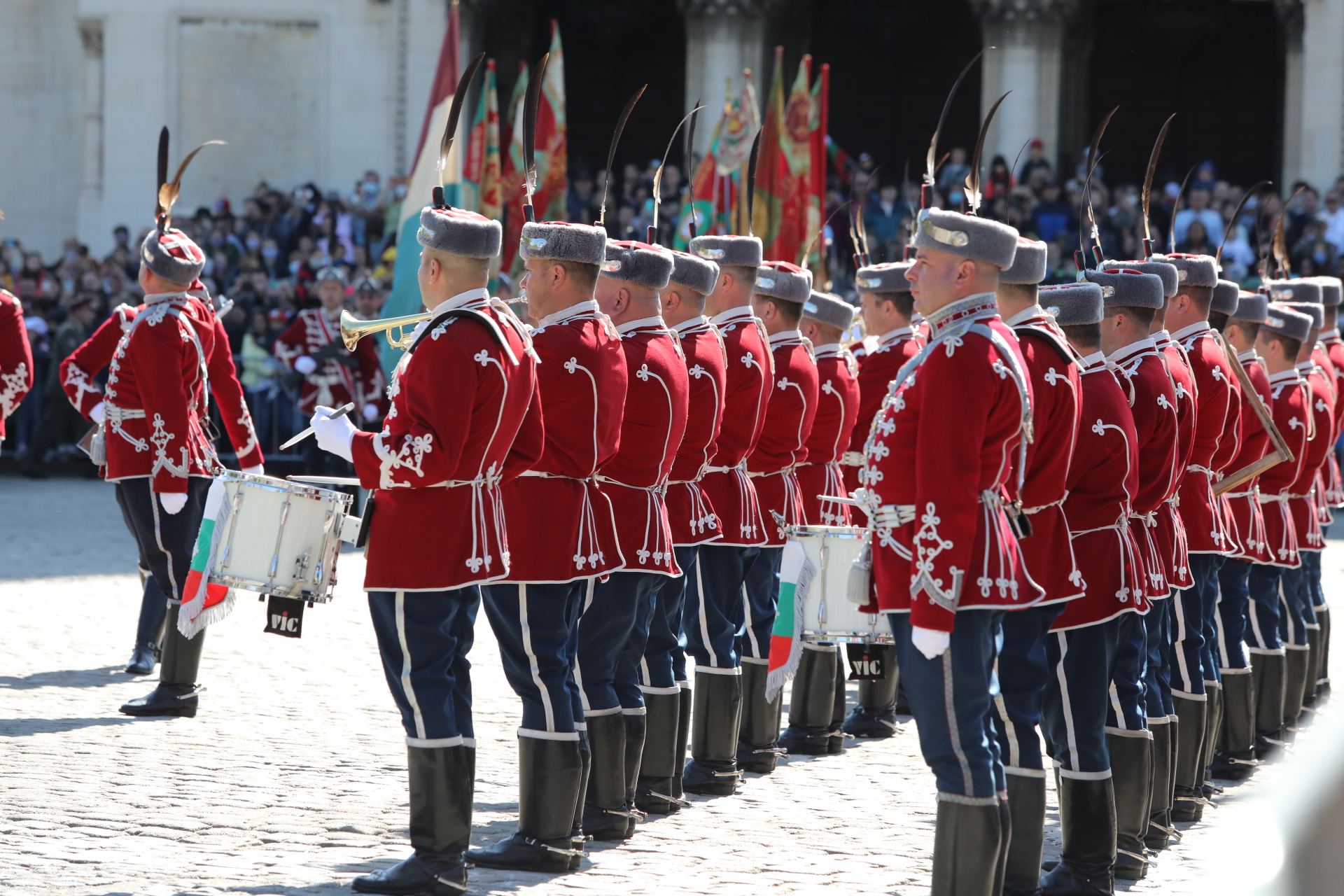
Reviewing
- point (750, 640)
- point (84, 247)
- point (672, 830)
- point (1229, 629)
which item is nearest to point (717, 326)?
point (750, 640)

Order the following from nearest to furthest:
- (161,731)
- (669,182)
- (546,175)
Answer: (161,731) → (546,175) → (669,182)

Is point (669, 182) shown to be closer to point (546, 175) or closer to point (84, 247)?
point (546, 175)

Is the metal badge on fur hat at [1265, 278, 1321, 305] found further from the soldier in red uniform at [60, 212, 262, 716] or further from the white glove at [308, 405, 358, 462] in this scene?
the white glove at [308, 405, 358, 462]

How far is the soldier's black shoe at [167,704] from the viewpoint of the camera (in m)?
7.59

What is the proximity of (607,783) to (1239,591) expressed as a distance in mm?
3228

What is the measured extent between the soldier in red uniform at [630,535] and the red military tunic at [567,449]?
280 mm

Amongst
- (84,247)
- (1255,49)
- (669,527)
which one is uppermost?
(1255,49)

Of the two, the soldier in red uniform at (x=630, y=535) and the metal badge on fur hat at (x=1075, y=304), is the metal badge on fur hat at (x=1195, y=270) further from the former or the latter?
the soldier in red uniform at (x=630, y=535)

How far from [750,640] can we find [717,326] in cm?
145

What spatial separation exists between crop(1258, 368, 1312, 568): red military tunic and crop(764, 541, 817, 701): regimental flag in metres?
2.89

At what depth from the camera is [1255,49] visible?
26672 mm

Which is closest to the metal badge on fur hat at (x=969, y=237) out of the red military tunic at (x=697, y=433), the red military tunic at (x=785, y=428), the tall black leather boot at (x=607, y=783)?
the red military tunic at (x=697, y=433)

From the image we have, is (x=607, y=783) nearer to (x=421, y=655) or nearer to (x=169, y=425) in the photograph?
(x=421, y=655)

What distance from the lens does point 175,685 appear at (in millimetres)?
7652
